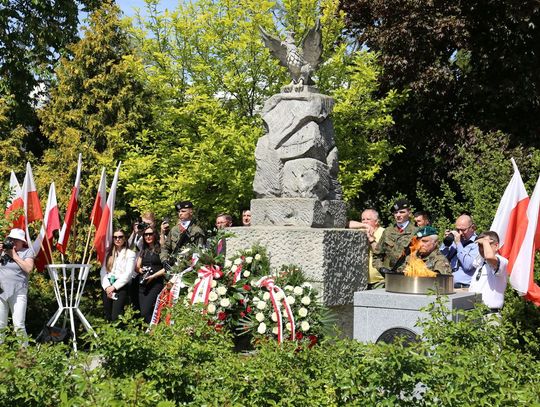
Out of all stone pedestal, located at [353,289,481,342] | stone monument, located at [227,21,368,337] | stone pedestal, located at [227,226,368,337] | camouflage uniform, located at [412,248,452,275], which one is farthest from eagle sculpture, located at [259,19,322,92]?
stone pedestal, located at [353,289,481,342]

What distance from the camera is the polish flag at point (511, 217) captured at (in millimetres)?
6273

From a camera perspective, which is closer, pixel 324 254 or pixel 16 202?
pixel 324 254

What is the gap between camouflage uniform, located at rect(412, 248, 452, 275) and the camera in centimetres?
602

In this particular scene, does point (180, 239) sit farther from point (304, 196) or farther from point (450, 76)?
point (450, 76)

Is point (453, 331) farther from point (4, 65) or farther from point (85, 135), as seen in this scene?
point (4, 65)

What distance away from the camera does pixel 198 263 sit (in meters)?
7.11

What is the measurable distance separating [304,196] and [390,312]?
1.84 m

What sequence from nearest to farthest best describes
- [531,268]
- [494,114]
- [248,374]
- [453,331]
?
[248,374] → [453,331] → [531,268] → [494,114]

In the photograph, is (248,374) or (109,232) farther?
(109,232)

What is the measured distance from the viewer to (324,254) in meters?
6.52

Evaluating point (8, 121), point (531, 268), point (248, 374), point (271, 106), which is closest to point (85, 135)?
point (8, 121)

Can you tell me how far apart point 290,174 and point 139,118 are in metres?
7.44

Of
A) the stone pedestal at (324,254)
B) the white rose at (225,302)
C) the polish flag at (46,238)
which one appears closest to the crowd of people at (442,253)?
the stone pedestal at (324,254)

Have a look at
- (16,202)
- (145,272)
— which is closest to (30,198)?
(16,202)
